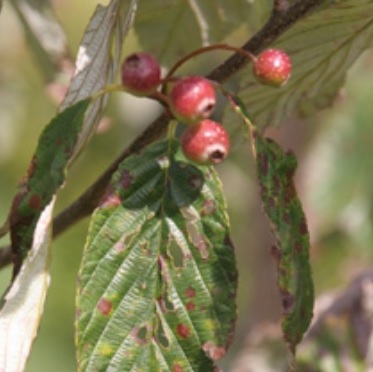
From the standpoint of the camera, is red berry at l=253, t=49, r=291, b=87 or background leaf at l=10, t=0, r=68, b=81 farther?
background leaf at l=10, t=0, r=68, b=81

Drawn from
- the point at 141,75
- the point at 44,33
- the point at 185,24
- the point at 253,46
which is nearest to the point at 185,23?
the point at 185,24

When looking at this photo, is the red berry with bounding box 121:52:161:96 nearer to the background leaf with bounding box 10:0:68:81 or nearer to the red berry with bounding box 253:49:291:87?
the red berry with bounding box 253:49:291:87

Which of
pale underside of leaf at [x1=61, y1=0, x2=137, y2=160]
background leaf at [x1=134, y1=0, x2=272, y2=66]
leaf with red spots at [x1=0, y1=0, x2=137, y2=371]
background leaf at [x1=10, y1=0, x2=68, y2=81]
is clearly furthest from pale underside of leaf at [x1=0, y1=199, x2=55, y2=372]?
background leaf at [x1=10, y1=0, x2=68, y2=81]

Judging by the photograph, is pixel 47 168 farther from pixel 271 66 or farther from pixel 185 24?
pixel 185 24

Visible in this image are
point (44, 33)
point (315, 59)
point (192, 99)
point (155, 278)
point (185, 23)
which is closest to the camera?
point (192, 99)

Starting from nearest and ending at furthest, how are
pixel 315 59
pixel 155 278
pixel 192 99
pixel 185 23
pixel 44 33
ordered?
pixel 192 99 < pixel 155 278 < pixel 315 59 < pixel 185 23 < pixel 44 33

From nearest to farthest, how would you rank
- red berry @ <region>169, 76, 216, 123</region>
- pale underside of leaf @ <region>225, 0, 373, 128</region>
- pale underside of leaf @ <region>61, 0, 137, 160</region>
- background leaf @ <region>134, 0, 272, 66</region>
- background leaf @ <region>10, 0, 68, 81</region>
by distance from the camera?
red berry @ <region>169, 76, 216, 123</region> → pale underside of leaf @ <region>61, 0, 137, 160</region> → pale underside of leaf @ <region>225, 0, 373, 128</region> → background leaf @ <region>134, 0, 272, 66</region> → background leaf @ <region>10, 0, 68, 81</region>

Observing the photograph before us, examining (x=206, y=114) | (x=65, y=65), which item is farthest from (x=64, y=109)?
(x=65, y=65)

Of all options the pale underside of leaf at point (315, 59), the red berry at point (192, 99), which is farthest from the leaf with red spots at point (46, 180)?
the pale underside of leaf at point (315, 59)
